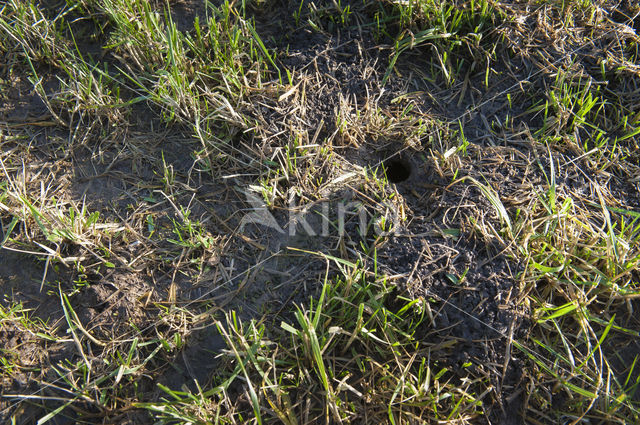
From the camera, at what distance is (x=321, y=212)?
1.85 meters

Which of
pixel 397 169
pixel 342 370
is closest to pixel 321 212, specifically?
pixel 397 169

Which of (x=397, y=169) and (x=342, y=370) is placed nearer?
(x=342, y=370)

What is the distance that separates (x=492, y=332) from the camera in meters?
1.62

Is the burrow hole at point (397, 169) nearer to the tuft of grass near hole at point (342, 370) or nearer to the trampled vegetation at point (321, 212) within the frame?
the trampled vegetation at point (321, 212)

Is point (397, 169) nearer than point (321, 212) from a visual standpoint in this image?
No

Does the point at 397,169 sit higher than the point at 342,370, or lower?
higher

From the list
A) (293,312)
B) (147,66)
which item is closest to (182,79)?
(147,66)

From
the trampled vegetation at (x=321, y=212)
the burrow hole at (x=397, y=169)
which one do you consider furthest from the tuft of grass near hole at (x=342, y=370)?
the burrow hole at (x=397, y=169)

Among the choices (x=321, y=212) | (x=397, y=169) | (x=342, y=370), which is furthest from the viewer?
(x=397, y=169)

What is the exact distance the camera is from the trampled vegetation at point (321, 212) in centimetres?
160

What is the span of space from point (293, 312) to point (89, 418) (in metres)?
0.79

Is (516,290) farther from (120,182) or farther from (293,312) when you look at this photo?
(120,182)

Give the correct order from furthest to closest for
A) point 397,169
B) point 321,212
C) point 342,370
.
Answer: point 397,169, point 321,212, point 342,370

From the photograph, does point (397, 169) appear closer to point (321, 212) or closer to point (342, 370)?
point (321, 212)
